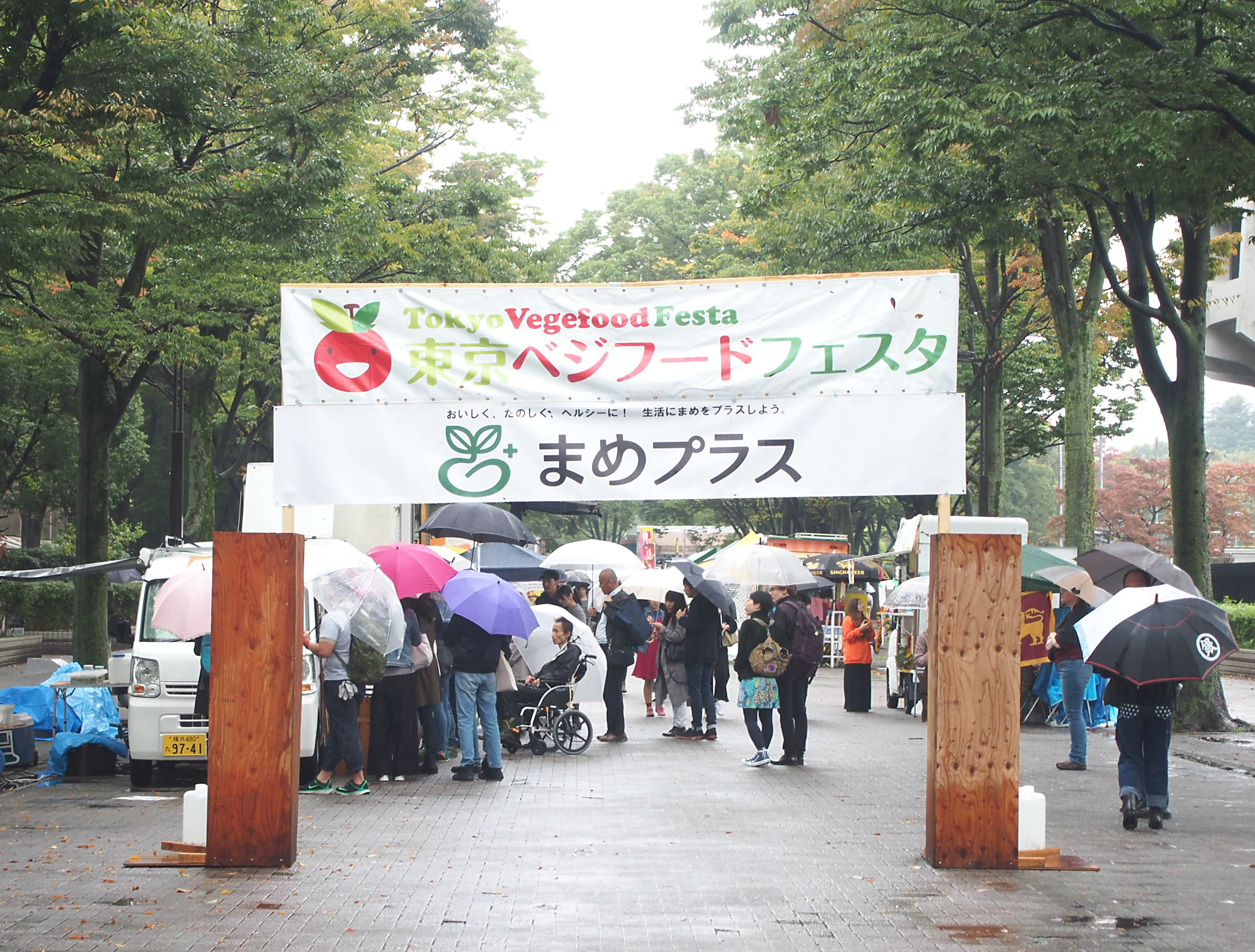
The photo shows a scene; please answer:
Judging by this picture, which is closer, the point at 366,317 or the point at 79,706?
the point at 366,317

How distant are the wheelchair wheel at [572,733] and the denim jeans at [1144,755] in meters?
6.30

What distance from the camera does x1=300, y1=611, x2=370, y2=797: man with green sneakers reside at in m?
11.4

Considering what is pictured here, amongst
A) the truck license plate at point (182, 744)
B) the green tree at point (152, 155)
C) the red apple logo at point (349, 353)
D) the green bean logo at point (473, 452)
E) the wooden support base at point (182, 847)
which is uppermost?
the green tree at point (152, 155)

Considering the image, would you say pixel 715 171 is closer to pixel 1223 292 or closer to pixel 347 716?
pixel 1223 292

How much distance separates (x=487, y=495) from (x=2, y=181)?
20.5ft

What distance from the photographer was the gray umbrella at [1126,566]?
12.0 metres

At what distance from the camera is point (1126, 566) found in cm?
1405

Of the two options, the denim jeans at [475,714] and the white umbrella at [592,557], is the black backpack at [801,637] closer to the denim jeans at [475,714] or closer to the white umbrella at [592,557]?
the denim jeans at [475,714]

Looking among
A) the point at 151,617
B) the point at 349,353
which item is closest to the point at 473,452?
the point at 349,353

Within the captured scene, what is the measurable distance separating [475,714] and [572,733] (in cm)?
260

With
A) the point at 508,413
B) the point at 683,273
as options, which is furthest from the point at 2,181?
the point at 683,273

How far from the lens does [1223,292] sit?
36.6 metres

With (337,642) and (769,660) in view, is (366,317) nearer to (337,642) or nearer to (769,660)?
(337,642)

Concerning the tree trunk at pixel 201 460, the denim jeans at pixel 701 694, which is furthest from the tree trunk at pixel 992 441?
the tree trunk at pixel 201 460
